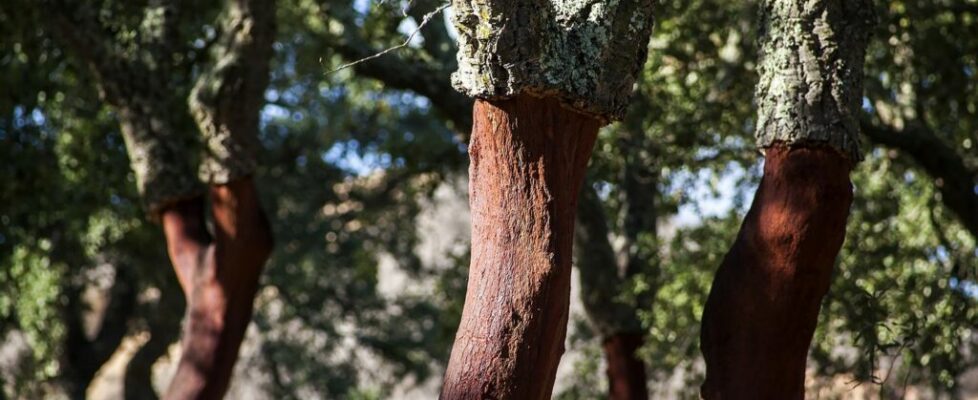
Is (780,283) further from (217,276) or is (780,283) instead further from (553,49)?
(217,276)

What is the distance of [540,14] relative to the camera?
3.51 m

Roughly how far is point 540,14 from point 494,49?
0.17 meters

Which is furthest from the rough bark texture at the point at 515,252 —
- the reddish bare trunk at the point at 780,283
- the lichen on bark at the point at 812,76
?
the lichen on bark at the point at 812,76

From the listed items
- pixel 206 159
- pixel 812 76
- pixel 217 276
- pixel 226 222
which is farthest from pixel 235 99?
pixel 812 76

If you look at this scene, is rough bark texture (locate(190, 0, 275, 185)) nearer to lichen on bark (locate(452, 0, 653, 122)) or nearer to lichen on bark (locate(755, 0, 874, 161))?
lichen on bark (locate(755, 0, 874, 161))

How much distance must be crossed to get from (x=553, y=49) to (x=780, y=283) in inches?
46.5

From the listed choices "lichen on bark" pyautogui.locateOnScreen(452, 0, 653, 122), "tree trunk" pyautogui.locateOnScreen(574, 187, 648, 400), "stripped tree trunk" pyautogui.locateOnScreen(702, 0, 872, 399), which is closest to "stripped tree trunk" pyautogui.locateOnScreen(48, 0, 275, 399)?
"tree trunk" pyautogui.locateOnScreen(574, 187, 648, 400)

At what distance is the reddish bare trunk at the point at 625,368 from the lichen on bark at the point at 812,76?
3844 millimetres

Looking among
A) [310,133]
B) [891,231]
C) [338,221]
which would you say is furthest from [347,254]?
[891,231]

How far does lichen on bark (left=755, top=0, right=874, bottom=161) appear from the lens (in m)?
Result: 4.19

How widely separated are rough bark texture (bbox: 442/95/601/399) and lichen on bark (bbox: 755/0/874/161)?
3.05ft

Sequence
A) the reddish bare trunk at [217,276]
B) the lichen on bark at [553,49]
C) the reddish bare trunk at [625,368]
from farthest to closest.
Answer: the reddish bare trunk at [625,368] < the reddish bare trunk at [217,276] < the lichen on bark at [553,49]

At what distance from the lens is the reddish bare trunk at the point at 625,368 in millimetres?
7934

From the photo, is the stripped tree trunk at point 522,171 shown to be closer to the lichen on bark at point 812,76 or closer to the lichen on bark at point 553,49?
the lichen on bark at point 553,49
